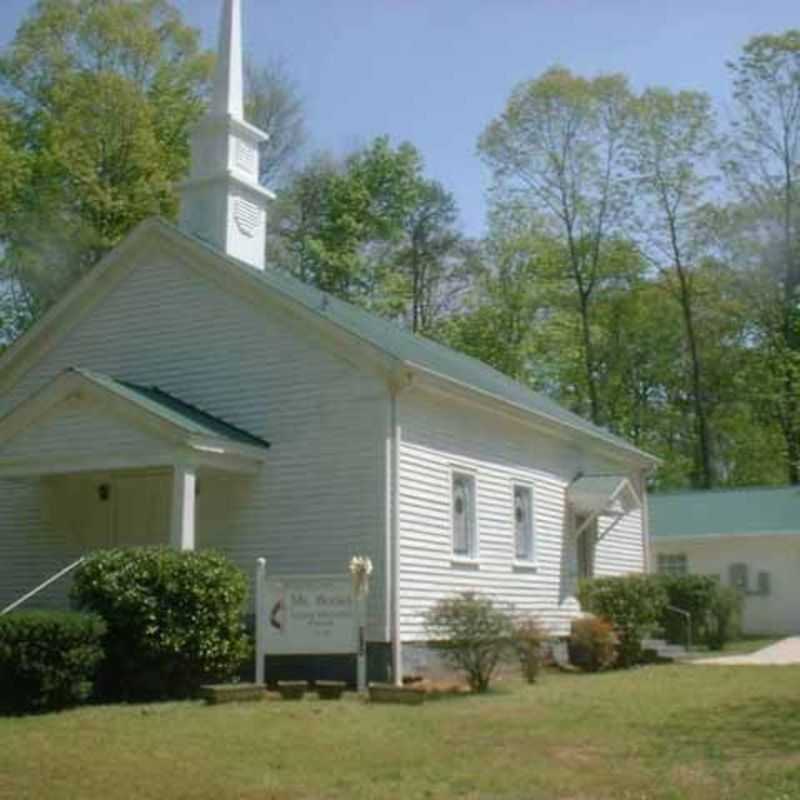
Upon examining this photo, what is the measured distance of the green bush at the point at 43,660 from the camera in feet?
47.3

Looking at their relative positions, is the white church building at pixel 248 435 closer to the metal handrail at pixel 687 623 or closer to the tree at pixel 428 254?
the metal handrail at pixel 687 623

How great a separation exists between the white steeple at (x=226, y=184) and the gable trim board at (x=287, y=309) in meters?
1.06

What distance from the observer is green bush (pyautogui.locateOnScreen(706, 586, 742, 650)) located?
90.8ft

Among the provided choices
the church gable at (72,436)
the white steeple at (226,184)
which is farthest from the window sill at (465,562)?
the white steeple at (226,184)

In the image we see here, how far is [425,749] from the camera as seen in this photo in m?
11.3

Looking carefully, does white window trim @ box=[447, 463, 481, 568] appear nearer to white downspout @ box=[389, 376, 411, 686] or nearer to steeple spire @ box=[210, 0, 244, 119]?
white downspout @ box=[389, 376, 411, 686]

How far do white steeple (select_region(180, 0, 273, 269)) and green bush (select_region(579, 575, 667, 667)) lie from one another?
888 cm

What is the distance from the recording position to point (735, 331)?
48.9 meters

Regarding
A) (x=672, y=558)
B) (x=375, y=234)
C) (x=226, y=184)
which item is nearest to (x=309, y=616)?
(x=226, y=184)

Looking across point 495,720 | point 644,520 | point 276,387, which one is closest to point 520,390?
point 644,520

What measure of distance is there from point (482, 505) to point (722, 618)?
9.58 m

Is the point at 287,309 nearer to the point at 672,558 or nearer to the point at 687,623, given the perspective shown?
the point at 687,623

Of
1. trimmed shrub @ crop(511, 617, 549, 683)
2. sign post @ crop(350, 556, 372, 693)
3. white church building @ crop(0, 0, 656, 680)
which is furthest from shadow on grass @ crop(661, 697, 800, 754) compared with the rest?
white church building @ crop(0, 0, 656, 680)

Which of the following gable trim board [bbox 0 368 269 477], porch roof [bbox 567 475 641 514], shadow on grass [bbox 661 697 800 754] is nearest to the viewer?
shadow on grass [bbox 661 697 800 754]
